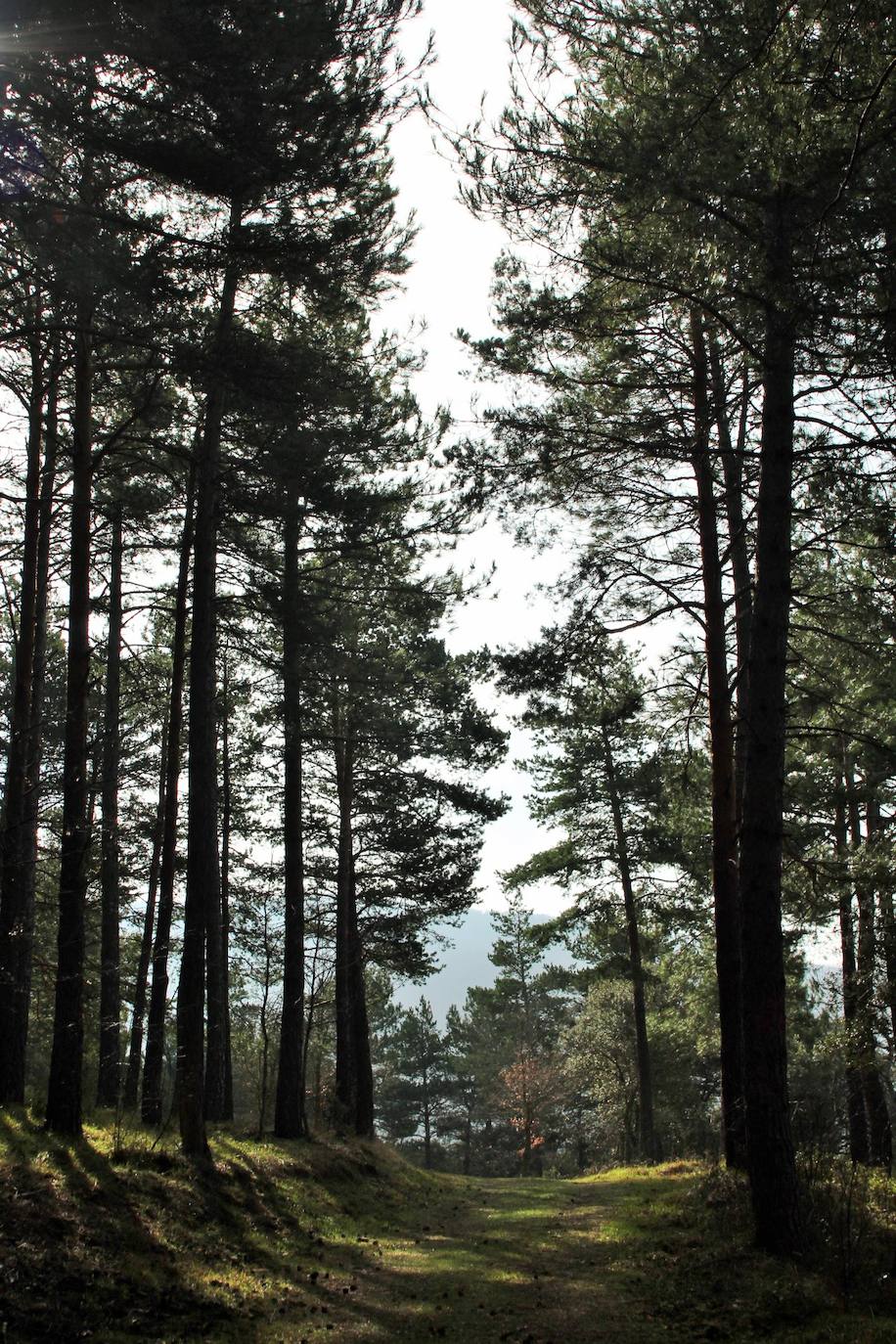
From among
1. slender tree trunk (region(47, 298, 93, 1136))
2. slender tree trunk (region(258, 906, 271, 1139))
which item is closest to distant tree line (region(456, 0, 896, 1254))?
slender tree trunk (region(47, 298, 93, 1136))

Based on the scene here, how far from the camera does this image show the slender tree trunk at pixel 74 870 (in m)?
8.80

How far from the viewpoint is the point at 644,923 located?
77.0 feet

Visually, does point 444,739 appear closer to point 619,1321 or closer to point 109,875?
point 109,875

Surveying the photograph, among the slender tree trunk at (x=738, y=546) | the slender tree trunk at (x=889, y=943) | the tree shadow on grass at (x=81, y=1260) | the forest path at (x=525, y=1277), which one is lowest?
the forest path at (x=525, y=1277)

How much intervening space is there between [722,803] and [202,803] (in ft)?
20.2

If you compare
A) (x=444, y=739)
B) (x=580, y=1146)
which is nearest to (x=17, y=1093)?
(x=444, y=739)

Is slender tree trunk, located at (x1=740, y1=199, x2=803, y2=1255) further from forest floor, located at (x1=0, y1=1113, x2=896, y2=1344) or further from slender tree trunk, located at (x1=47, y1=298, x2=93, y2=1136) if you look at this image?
slender tree trunk, located at (x1=47, y1=298, x2=93, y2=1136)

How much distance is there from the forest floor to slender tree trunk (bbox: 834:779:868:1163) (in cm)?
533

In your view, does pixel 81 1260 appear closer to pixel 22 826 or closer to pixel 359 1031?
pixel 22 826

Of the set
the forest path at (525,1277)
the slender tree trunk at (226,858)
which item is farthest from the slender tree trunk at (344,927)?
the forest path at (525,1277)

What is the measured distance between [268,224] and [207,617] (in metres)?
4.47

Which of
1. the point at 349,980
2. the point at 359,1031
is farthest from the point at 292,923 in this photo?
the point at 359,1031

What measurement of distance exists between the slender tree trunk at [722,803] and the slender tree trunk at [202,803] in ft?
18.8

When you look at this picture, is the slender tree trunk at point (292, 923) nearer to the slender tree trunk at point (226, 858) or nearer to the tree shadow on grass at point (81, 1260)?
the slender tree trunk at point (226, 858)
